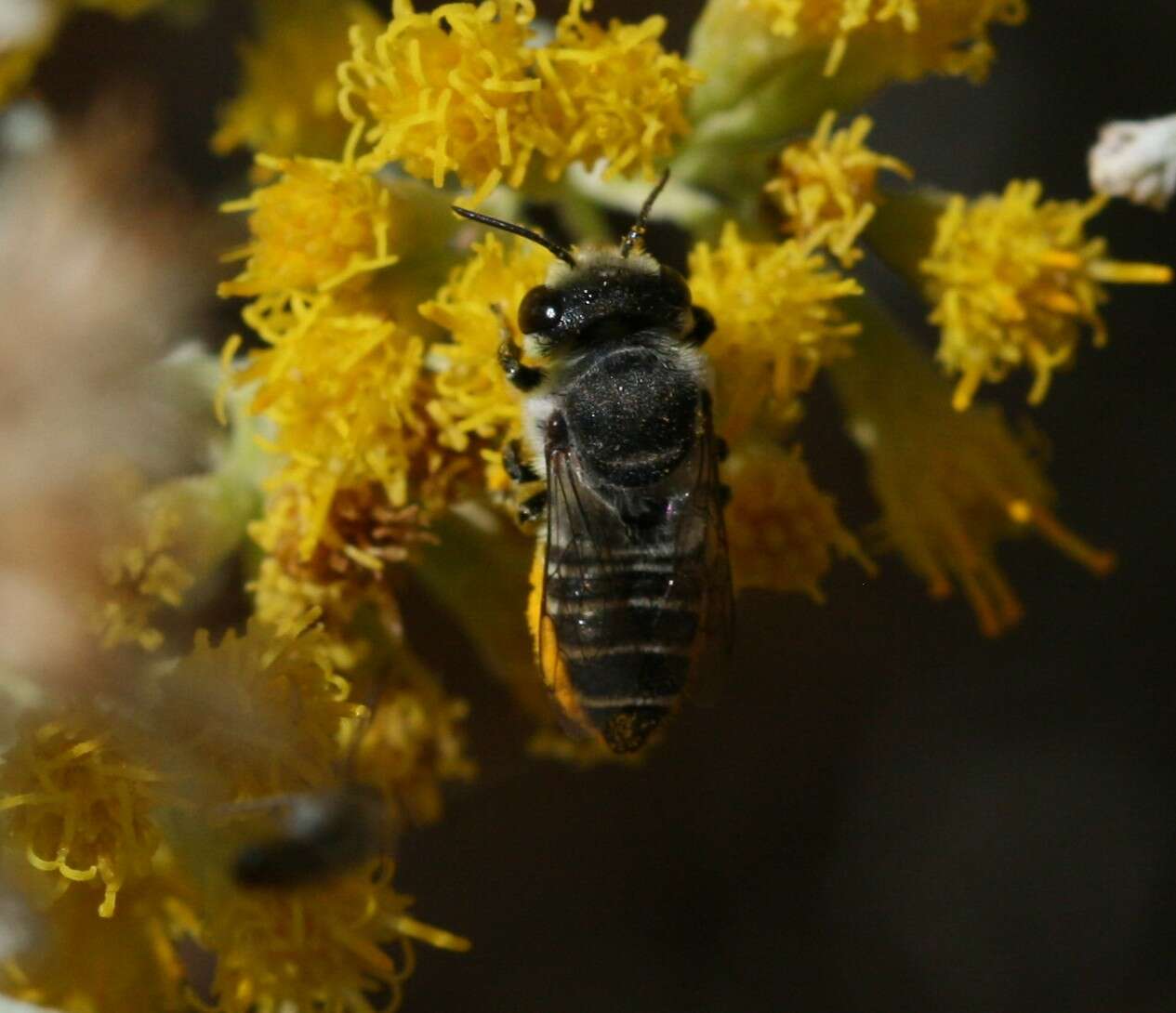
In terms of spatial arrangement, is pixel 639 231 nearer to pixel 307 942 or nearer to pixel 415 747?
pixel 415 747

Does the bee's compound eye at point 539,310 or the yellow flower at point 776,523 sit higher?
the bee's compound eye at point 539,310

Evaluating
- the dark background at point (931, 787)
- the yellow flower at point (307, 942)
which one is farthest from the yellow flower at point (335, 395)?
the dark background at point (931, 787)

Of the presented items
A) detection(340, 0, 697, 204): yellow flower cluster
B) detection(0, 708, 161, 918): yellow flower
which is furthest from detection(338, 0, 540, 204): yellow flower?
detection(0, 708, 161, 918): yellow flower

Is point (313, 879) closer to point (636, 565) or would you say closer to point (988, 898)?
point (636, 565)

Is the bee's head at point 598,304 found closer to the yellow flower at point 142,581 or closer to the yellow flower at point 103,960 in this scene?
the yellow flower at point 142,581

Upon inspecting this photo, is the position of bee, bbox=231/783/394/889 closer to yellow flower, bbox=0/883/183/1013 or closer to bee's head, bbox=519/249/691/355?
yellow flower, bbox=0/883/183/1013

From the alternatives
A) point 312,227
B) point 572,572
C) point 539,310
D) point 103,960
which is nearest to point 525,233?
point 539,310

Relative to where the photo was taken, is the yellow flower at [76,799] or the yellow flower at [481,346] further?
the yellow flower at [481,346]
